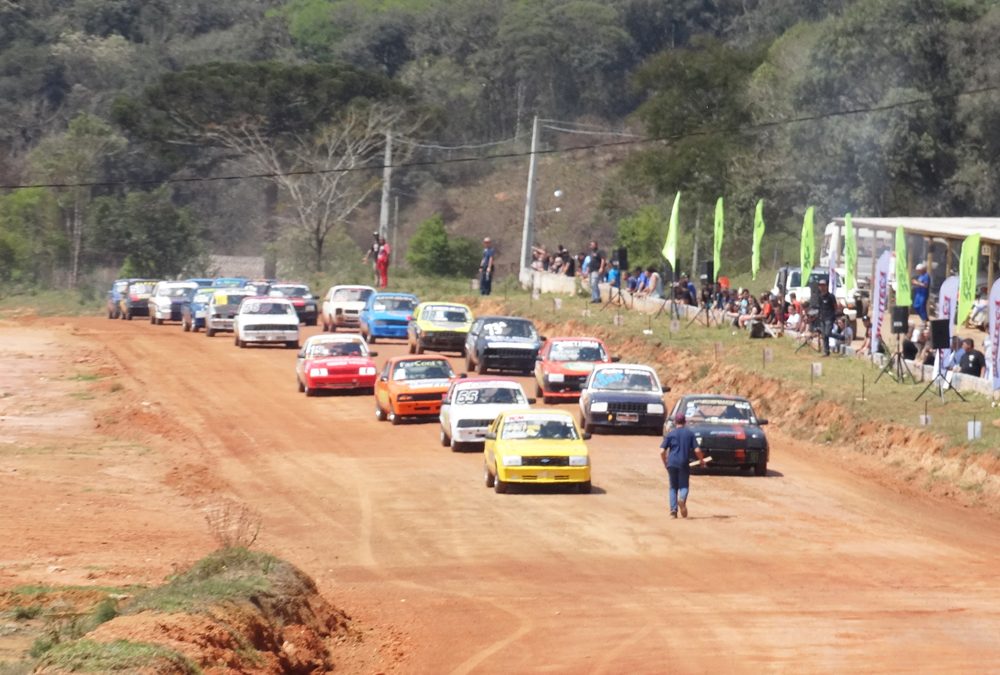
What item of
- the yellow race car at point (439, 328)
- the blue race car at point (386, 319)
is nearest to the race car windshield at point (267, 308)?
the blue race car at point (386, 319)

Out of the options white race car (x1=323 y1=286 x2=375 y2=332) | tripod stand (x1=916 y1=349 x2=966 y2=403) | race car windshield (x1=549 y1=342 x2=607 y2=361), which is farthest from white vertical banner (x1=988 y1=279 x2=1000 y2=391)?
white race car (x1=323 y1=286 x2=375 y2=332)

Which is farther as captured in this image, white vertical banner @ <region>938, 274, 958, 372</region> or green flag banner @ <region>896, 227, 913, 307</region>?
green flag banner @ <region>896, 227, 913, 307</region>

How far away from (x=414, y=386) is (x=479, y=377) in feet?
5.35

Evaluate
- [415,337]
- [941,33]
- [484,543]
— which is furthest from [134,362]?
[941,33]

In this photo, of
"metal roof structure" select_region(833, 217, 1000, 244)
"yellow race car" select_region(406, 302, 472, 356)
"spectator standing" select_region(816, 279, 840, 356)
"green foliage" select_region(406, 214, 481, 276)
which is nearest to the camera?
"spectator standing" select_region(816, 279, 840, 356)

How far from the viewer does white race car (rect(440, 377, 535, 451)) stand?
1194 inches

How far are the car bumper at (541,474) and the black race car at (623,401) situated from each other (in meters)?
6.20

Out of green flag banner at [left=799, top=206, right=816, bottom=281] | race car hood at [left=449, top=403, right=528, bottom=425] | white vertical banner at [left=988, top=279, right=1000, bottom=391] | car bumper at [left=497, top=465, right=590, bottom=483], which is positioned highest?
green flag banner at [left=799, top=206, right=816, bottom=281]

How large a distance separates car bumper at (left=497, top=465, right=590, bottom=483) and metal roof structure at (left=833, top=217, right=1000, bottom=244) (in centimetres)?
1906

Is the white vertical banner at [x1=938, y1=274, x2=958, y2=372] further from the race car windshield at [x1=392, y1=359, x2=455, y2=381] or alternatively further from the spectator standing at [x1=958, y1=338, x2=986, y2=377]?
the race car windshield at [x1=392, y1=359, x2=455, y2=381]

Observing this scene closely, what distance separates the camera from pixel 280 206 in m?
86.1

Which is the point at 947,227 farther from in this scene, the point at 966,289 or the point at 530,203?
the point at 530,203

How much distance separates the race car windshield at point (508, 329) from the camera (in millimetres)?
40688

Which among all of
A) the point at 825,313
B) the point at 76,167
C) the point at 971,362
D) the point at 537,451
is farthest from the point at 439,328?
the point at 76,167
